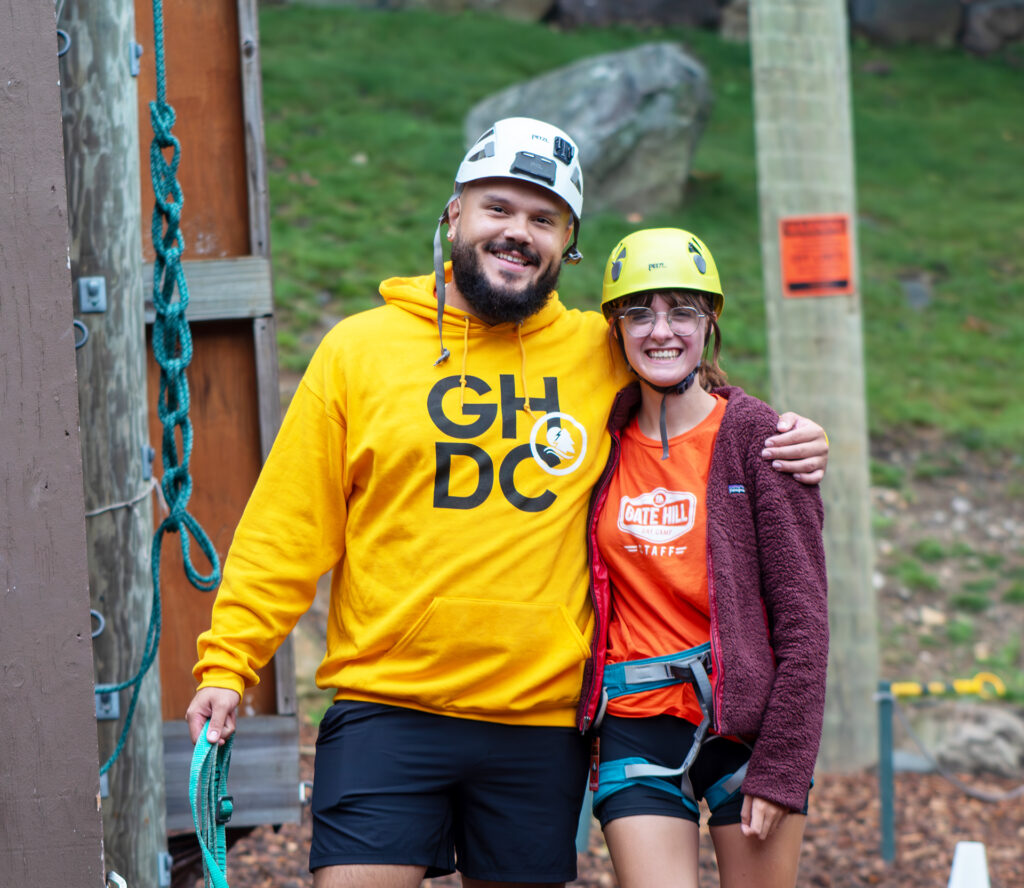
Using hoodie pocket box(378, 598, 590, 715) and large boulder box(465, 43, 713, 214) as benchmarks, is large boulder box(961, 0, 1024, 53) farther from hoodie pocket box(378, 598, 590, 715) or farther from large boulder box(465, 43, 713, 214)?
hoodie pocket box(378, 598, 590, 715)

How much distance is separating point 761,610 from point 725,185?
38.2 ft

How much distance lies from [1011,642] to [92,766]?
6.00 m

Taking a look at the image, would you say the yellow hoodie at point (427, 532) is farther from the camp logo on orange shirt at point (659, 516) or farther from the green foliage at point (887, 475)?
the green foliage at point (887, 475)

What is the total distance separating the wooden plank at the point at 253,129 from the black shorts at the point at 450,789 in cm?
158

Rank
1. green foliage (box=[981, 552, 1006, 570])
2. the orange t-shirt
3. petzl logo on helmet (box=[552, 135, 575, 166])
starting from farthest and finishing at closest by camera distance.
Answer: green foliage (box=[981, 552, 1006, 570]), petzl logo on helmet (box=[552, 135, 575, 166]), the orange t-shirt

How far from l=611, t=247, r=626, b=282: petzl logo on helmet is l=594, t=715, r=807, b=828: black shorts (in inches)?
40.8

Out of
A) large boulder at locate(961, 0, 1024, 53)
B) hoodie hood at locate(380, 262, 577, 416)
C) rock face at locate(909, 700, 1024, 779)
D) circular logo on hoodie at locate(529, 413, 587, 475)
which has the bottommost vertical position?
rock face at locate(909, 700, 1024, 779)

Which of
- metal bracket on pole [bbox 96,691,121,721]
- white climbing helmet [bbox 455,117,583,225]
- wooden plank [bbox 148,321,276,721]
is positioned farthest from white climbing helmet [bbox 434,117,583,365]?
metal bracket on pole [bbox 96,691,121,721]

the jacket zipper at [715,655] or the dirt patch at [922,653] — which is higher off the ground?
the jacket zipper at [715,655]

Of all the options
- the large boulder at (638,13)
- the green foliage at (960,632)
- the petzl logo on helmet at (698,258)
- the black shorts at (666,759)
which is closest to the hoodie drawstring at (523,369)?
the petzl logo on helmet at (698,258)

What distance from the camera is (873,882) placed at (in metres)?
4.91

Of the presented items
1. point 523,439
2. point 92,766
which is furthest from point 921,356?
point 92,766

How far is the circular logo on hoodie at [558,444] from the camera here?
2.95 m

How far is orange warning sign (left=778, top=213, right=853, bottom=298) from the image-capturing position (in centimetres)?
545
